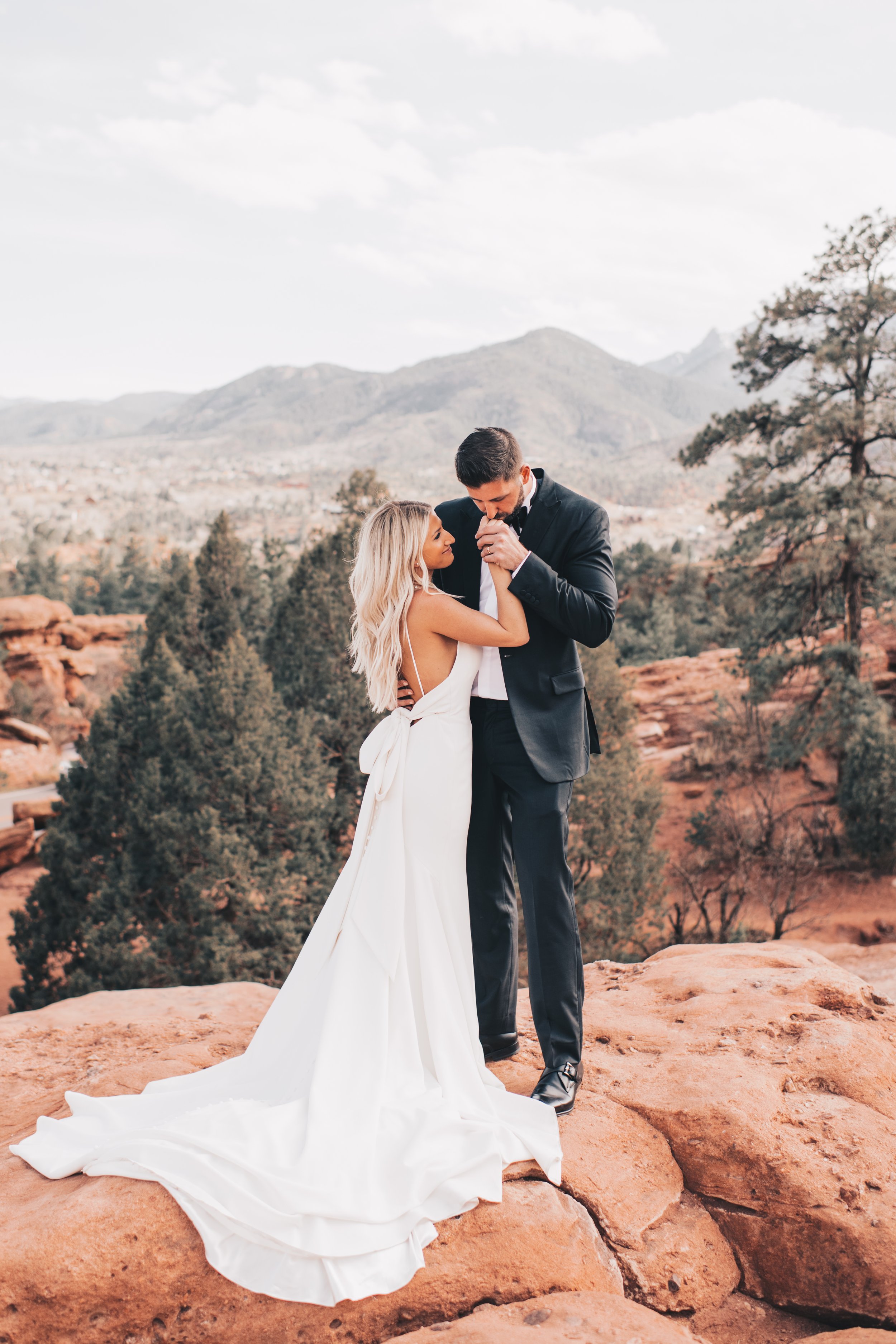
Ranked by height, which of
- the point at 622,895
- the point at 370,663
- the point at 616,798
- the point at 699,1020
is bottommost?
the point at 622,895

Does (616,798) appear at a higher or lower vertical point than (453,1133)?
lower

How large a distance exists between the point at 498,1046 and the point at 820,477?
12.6 metres

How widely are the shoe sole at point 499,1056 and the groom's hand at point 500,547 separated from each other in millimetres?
1785

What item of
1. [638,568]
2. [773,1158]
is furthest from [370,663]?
[638,568]

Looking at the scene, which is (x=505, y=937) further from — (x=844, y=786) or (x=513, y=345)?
(x=513, y=345)

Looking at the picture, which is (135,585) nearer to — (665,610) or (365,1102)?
(665,610)

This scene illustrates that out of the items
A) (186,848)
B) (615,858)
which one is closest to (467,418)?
(615,858)

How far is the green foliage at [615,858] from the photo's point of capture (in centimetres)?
1067

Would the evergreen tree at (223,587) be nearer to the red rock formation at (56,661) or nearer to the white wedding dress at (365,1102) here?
the red rock formation at (56,661)

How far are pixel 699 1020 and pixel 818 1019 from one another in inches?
17.9

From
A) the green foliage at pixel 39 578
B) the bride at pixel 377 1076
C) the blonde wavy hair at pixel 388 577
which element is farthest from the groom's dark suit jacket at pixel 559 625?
the green foliage at pixel 39 578

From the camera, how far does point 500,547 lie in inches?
109

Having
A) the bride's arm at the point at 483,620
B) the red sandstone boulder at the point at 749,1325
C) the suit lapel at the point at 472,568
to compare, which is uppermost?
the suit lapel at the point at 472,568

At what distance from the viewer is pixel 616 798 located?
36.6 feet
